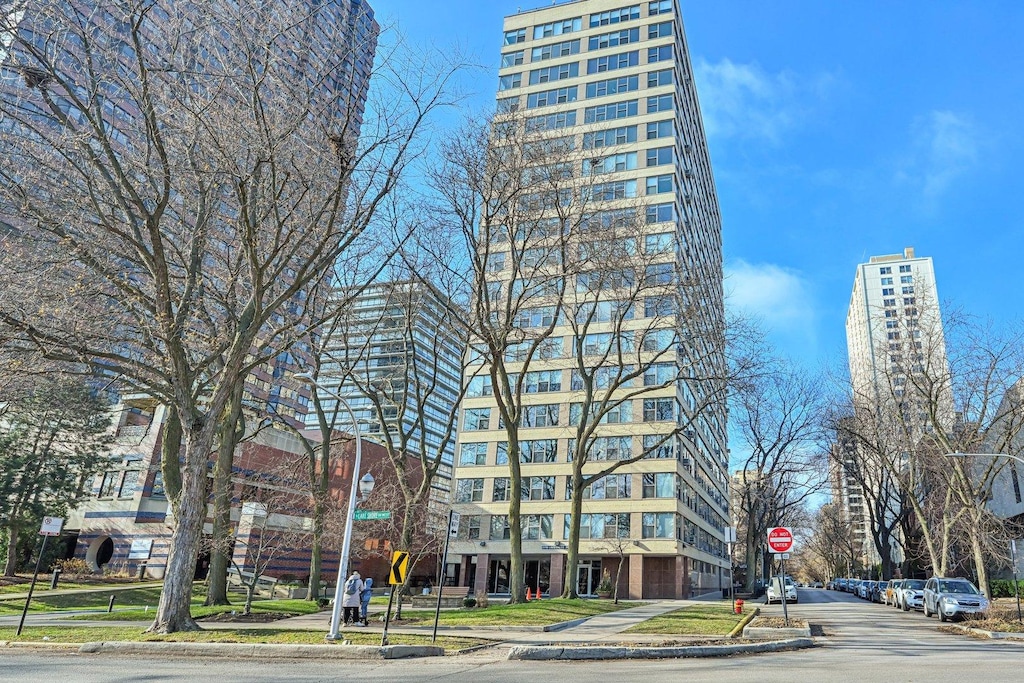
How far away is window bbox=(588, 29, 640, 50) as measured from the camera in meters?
59.6

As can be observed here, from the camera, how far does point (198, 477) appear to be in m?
16.4

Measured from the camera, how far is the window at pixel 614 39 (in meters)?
59.6

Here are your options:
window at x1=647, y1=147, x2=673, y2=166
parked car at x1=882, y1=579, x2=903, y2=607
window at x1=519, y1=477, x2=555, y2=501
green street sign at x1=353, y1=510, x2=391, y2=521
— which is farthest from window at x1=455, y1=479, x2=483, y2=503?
green street sign at x1=353, y1=510, x2=391, y2=521

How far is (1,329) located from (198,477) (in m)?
5.46

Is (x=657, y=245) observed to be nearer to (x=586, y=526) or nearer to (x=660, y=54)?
(x=586, y=526)

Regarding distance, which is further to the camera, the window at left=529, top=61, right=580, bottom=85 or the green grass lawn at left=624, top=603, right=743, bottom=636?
the window at left=529, top=61, right=580, bottom=85

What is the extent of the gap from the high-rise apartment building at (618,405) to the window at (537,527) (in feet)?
0.26

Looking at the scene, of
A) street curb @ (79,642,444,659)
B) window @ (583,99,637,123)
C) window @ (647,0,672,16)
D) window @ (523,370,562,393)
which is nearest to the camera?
street curb @ (79,642,444,659)

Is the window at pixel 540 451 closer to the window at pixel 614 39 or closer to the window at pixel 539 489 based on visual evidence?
the window at pixel 539 489

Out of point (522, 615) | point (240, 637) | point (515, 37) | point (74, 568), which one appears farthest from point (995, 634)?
point (515, 37)

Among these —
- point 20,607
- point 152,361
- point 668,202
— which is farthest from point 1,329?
point 668,202

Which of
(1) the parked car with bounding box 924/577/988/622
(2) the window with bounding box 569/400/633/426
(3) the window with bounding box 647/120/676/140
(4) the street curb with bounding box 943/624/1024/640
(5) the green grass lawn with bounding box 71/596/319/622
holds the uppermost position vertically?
(3) the window with bounding box 647/120/676/140

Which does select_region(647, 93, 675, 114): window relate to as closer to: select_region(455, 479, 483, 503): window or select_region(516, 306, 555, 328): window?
select_region(516, 306, 555, 328): window

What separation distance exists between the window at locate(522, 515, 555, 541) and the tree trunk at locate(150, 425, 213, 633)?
35458 millimetres
